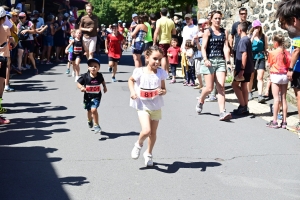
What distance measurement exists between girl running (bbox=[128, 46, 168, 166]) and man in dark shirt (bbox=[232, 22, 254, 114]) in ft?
12.9

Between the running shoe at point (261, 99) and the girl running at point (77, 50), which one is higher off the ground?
the girl running at point (77, 50)

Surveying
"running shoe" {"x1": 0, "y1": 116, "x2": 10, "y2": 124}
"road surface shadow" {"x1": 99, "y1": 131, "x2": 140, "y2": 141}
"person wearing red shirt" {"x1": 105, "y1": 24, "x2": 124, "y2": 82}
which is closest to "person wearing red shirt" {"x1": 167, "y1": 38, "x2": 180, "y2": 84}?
"person wearing red shirt" {"x1": 105, "y1": 24, "x2": 124, "y2": 82}

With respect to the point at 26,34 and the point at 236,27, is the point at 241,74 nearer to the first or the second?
the point at 236,27

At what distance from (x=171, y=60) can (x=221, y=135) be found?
7.42 metres

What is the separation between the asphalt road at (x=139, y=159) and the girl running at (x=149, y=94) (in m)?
0.34

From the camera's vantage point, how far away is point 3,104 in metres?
11.6

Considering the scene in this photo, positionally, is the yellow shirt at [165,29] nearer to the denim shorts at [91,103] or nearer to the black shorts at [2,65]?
the black shorts at [2,65]

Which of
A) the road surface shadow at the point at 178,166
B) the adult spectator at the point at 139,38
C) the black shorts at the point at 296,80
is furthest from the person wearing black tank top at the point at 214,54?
the adult spectator at the point at 139,38

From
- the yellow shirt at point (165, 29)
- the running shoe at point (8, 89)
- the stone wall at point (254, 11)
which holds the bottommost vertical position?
the running shoe at point (8, 89)

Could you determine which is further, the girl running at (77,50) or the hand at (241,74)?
the girl running at (77,50)

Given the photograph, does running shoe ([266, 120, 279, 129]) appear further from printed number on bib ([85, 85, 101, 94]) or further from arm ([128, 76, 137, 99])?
arm ([128, 76, 137, 99])

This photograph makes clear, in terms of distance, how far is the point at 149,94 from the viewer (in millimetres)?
7145

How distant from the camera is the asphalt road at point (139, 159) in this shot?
6.16 m

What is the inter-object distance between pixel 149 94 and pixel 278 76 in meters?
3.56
